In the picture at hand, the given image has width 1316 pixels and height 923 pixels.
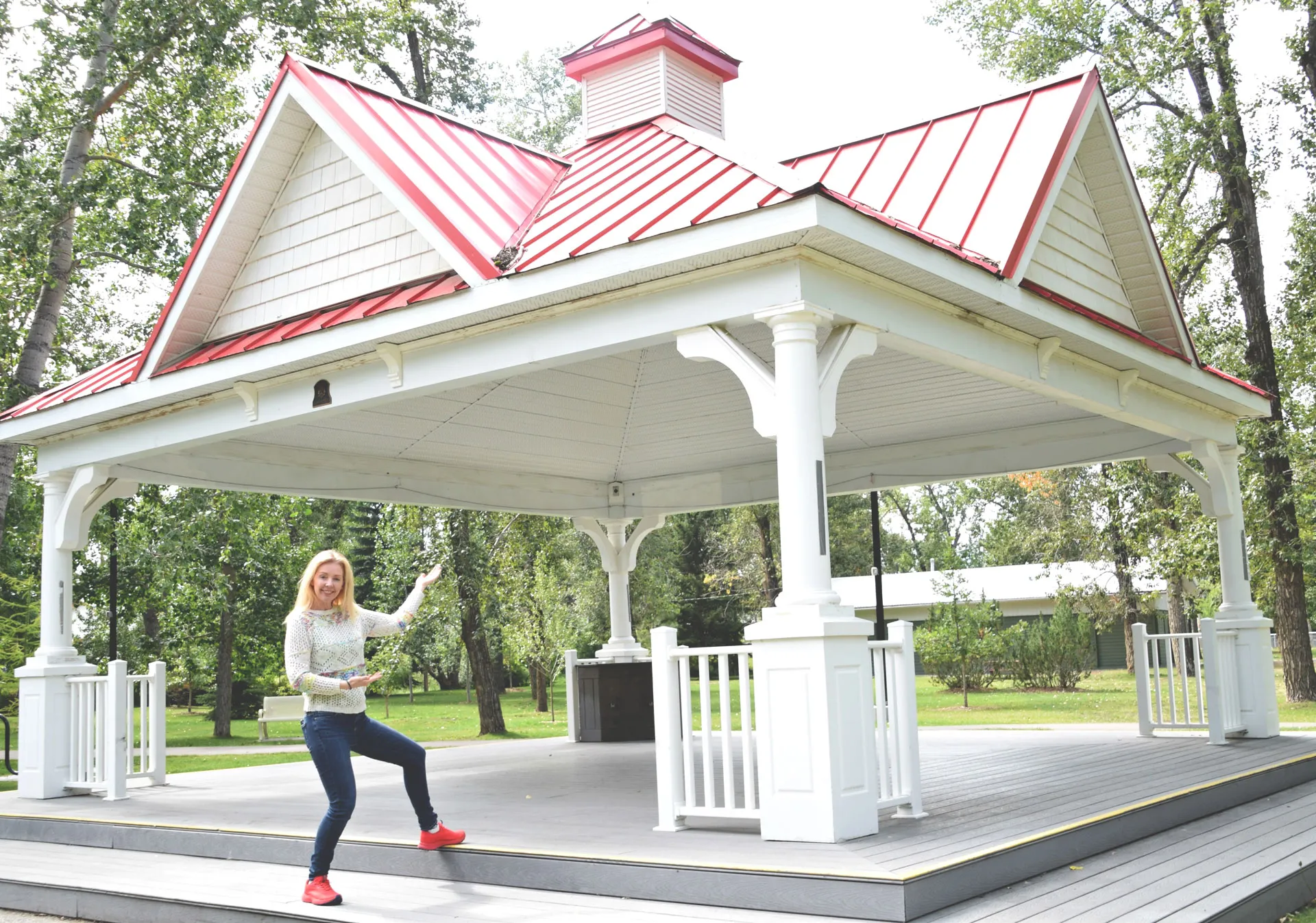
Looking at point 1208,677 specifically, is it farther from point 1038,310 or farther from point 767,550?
point 767,550

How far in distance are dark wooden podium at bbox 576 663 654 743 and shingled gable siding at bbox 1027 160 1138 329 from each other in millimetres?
6472

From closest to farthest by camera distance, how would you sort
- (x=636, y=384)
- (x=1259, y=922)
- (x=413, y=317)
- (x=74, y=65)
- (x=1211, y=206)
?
1. (x=1259, y=922)
2. (x=413, y=317)
3. (x=636, y=384)
4. (x=74, y=65)
5. (x=1211, y=206)

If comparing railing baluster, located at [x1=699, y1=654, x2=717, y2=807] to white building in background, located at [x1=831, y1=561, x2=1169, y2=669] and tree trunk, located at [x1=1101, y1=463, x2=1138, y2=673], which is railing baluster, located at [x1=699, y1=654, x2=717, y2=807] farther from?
white building in background, located at [x1=831, y1=561, x2=1169, y2=669]

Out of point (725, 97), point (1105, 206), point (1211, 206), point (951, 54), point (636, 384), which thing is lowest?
point (636, 384)

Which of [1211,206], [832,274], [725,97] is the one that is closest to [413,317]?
[832,274]

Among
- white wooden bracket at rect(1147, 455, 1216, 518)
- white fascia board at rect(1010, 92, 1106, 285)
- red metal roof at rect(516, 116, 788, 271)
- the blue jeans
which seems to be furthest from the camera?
white wooden bracket at rect(1147, 455, 1216, 518)

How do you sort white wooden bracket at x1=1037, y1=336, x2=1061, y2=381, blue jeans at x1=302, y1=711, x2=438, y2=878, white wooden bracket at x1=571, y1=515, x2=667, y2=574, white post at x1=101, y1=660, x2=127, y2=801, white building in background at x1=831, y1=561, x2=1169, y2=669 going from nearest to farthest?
blue jeans at x1=302, y1=711, x2=438, y2=878, white wooden bracket at x1=1037, y1=336, x2=1061, y2=381, white post at x1=101, y1=660, x2=127, y2=801, white wooden bracket at x1=571, y1=515, x2=667, y2=574, white building in background at x1=831, y1=561, x2=1169, y2=669

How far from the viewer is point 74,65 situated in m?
16.9

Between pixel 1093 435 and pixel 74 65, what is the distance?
14392mm

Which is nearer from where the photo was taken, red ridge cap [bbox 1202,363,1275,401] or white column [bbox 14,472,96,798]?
white column [bbox 14,472,96,798]

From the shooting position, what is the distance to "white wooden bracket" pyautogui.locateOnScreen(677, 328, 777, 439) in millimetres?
6074

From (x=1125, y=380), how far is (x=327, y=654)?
6186 millimetres

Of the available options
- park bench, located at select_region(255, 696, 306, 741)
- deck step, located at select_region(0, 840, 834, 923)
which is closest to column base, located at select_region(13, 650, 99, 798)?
deck step, located at select_region(0, 840, 834, 923)

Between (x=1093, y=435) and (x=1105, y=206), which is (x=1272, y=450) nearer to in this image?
(x=1093, y=435)
